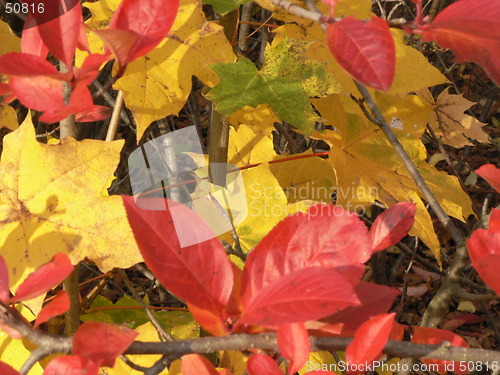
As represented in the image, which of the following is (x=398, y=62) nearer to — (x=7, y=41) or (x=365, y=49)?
(x=365, y=49)

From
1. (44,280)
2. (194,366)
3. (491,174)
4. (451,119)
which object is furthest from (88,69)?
(451,119)

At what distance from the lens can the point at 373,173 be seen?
1061 millimetres

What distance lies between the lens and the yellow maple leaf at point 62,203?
76 cm

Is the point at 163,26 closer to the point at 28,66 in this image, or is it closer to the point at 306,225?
the point at 28,66

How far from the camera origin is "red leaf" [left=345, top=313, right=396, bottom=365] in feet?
1.59

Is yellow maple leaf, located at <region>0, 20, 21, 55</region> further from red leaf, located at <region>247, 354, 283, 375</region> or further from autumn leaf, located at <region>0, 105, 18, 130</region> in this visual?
red leaf, located at <region>247, 354, 283, 375</region>

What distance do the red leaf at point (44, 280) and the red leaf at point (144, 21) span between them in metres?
0.22

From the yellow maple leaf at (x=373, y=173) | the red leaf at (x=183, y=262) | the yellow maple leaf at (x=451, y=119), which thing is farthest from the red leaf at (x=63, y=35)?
the yellow maple leaf at (x=451, y=119)

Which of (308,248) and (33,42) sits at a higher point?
(33,42)

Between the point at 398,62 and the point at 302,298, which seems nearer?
the point at 302,298

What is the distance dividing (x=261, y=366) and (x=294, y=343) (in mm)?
44

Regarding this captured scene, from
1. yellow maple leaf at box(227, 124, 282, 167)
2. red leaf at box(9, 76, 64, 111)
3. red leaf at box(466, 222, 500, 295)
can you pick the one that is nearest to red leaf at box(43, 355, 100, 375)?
red leaf at box(9, 76, 64, 111)

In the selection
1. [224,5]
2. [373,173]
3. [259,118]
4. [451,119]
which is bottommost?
[451,119]

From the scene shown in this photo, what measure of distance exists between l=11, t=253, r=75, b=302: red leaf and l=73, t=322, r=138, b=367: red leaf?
2.1 inches
